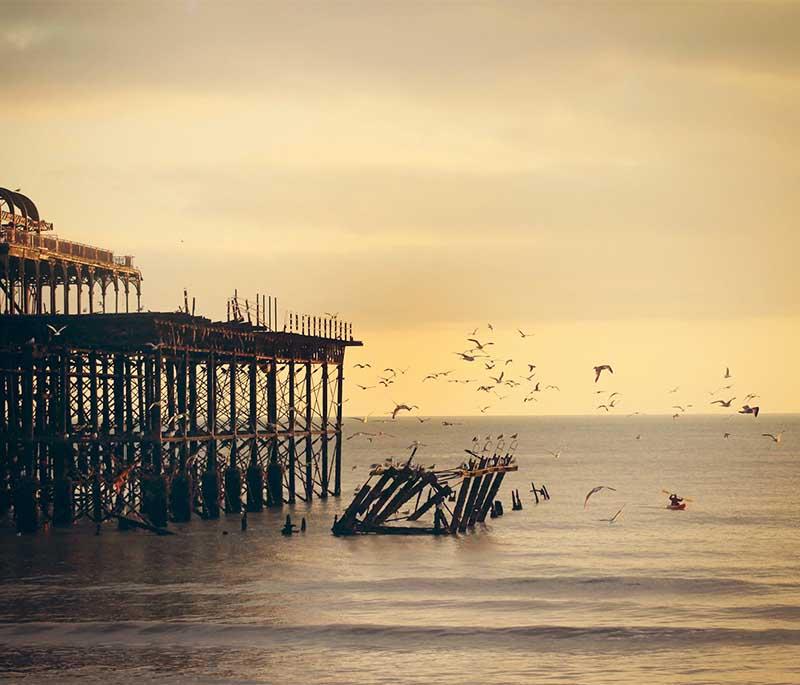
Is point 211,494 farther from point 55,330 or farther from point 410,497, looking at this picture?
point 410,497

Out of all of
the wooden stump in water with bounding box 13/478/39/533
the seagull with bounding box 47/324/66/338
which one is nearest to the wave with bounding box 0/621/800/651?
the wooden stump in water with bounding box 13/478/39/533

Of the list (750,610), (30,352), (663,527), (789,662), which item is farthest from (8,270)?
(789,662)

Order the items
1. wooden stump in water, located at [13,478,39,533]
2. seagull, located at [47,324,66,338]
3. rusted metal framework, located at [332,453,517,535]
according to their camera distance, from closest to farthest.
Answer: wooden stump in water, located at [13,478,39,533] < seagull, located at [47,324,66,338] < rusted metal framework, located at [332,453,517,535]

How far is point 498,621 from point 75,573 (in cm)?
1780

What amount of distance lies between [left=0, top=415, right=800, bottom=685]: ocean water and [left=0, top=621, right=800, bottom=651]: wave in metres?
0.10

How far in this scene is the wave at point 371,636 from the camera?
42125mm

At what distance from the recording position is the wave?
42.1 m

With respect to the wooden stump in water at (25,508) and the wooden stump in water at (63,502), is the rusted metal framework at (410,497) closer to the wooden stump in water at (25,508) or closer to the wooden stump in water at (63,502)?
the wooden stump in water at (63,502)

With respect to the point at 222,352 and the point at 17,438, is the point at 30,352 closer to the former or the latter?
the point at 17,438

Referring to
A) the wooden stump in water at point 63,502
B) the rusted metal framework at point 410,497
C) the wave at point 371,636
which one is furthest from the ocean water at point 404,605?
the wooden stump in water at point 63,502

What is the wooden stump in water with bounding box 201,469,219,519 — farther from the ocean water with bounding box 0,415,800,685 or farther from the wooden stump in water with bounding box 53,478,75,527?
the wooden stump in water with bounding box 53,478,75,527

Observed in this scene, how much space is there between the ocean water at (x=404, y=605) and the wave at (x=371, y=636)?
0.10 m

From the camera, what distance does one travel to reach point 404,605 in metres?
49.2

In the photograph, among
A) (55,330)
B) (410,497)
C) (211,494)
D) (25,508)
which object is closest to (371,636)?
(410,497)
